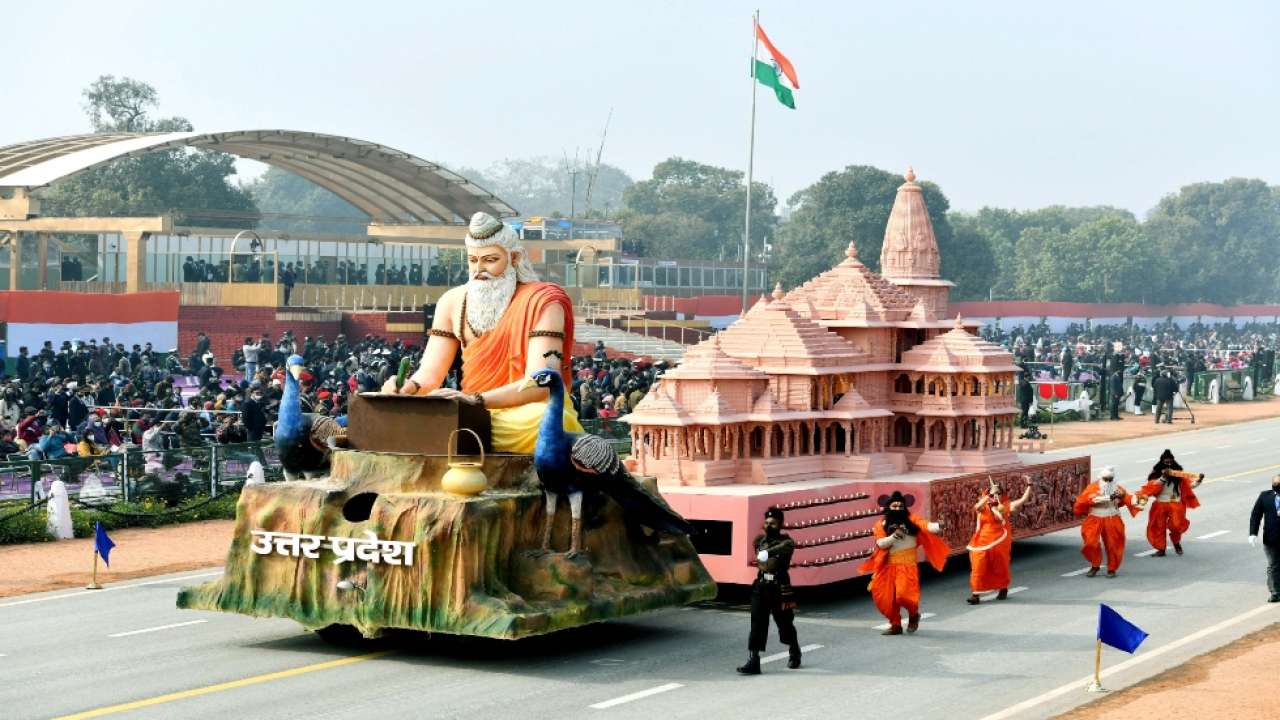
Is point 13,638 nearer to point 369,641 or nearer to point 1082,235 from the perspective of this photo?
point 369,641

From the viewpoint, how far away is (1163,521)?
25.1 metres

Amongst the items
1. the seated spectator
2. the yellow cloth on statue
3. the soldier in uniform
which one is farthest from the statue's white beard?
the seated spectator

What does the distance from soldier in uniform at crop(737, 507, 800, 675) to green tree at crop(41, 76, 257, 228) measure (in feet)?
201

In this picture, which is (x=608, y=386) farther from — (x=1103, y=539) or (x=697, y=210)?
(x=697, y=210)

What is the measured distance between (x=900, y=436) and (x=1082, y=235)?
336 ft

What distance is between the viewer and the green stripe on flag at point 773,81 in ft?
145

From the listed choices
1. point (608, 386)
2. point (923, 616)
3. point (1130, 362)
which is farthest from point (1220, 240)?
point (923, 616)

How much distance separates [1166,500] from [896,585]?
806cm

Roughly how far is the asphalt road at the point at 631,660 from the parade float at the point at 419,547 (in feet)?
1.71

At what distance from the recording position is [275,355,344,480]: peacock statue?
58.2 feet

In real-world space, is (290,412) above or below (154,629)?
above

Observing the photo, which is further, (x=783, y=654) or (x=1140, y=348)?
(x=1140, y=348)

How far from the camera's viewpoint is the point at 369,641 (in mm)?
17609

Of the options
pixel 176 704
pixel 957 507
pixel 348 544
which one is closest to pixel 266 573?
pixel 348 544
